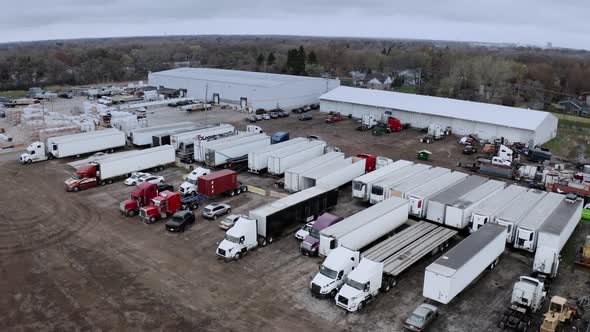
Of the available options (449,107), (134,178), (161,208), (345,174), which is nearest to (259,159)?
(345,174)

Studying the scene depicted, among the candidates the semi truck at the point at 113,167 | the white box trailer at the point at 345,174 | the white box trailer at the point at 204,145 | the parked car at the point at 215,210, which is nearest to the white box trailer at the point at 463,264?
the white box trailer at the point at 345,174

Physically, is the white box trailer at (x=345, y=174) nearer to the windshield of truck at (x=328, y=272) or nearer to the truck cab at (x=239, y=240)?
the truck cab at (x=239, y=240)

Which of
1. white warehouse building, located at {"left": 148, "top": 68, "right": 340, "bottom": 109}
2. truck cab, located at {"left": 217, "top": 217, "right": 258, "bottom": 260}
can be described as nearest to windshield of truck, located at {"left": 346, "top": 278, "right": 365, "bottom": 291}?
truck cab, located at {"left": 217, "top": 217, "right": 258, "bottom": 260}

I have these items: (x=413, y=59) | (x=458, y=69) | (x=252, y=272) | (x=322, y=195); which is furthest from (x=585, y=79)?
(x=252, y=272)

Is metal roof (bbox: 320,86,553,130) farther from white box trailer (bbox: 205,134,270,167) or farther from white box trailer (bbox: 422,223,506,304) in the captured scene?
white box trailer (bbox: 422,223,506,304)

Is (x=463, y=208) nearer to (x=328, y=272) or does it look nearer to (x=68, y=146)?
(x=328, y=272)

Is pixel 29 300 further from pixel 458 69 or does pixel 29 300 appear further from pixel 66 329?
pixel 458 69
